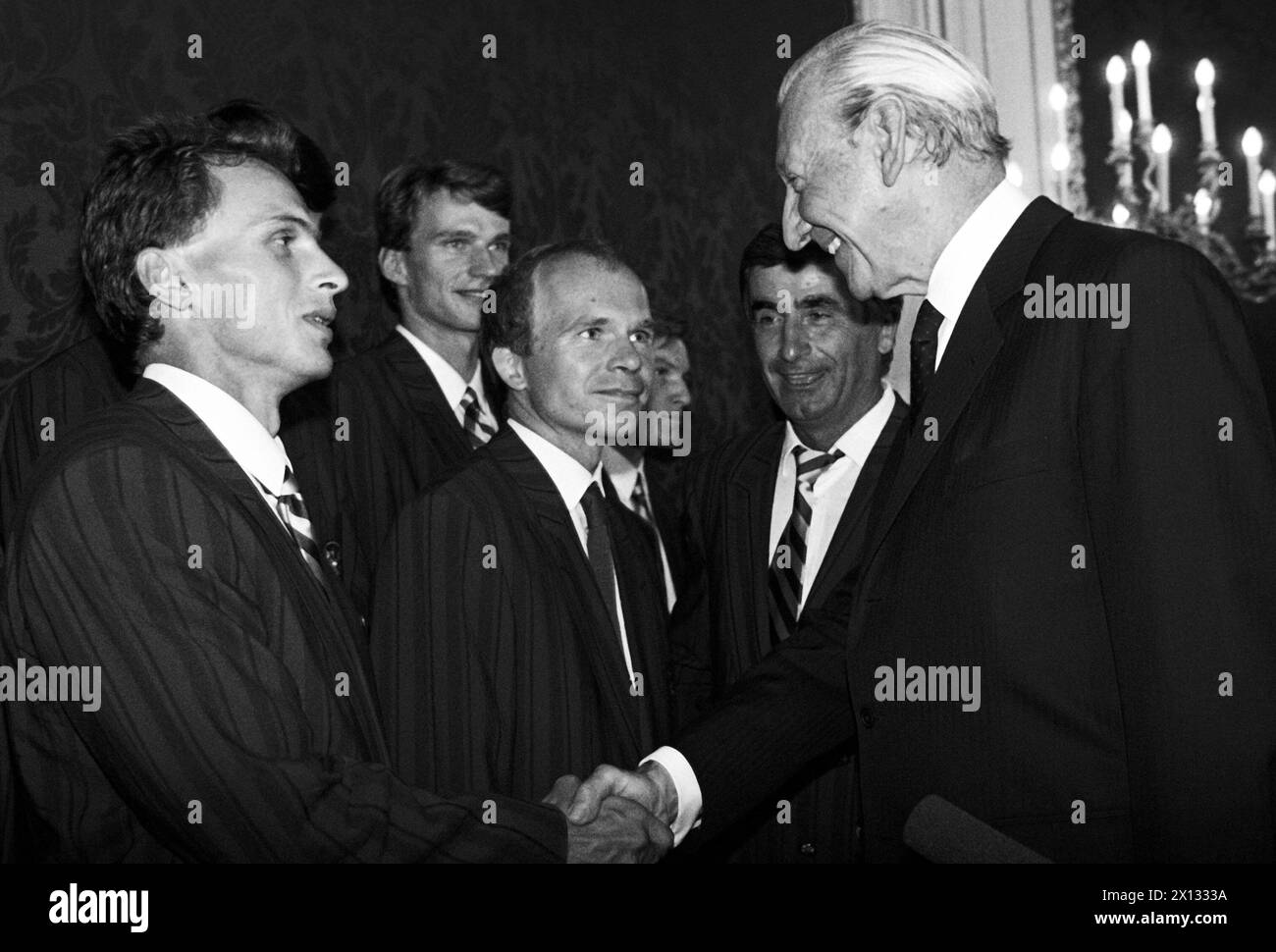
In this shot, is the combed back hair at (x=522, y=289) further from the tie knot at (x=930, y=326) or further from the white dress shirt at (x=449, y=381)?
the tie knot at (x=930, y=326)

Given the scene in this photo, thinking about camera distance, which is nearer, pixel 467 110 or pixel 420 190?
pixel 420 190

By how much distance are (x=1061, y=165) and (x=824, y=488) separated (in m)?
2.00

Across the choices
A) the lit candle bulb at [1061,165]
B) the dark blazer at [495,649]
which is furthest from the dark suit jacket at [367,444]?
the lit candle bulb at [1061,165]

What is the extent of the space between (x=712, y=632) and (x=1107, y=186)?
2830mm

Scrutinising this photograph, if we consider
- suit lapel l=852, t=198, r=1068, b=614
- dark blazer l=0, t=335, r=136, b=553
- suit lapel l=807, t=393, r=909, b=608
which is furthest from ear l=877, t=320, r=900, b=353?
dark blazer l=0, t=335, r=136, b=553

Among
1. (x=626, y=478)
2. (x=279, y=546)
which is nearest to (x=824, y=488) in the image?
(x=626, y=478)

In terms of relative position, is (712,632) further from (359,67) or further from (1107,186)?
(1107,186)

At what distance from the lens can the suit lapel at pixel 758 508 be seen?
2.91m

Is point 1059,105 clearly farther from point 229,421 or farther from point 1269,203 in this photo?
point 229,421

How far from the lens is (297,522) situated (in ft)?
6.80

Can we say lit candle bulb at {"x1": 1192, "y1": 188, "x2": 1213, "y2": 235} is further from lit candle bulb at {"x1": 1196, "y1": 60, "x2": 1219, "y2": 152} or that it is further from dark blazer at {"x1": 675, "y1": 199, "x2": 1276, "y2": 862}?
dark blazer at {"x1": 675, "y1": 199, "x2": 1276, "y2": 862}

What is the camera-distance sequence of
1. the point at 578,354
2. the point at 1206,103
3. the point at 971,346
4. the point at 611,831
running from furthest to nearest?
the point at 1206,103
the point at 578,354
the point at 611,831
the point at 971,346

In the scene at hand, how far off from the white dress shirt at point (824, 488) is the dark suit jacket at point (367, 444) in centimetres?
68

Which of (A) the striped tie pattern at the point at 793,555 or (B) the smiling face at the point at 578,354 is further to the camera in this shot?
(A) the striped tie pattern at the point at 793,555
